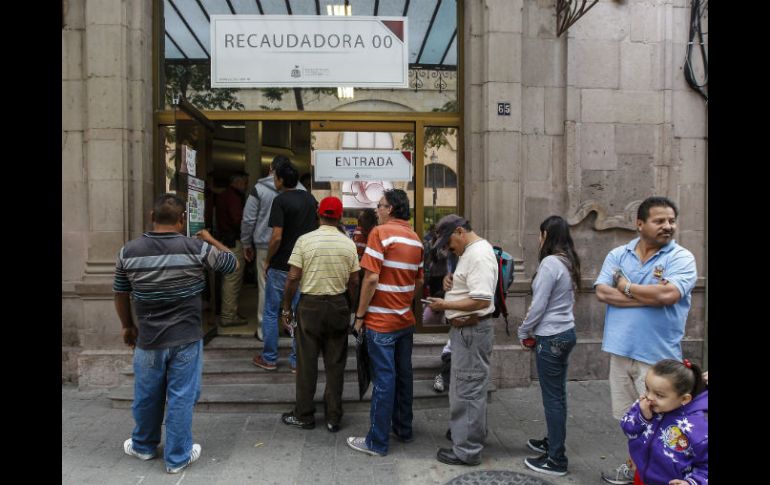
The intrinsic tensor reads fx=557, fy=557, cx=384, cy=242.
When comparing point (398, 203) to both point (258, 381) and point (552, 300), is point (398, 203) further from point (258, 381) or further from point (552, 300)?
point (258, 381)

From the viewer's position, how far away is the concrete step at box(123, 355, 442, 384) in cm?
569

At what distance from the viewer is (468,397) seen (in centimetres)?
406

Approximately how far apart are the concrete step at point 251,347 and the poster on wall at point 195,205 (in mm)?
1273

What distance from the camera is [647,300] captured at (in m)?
3.53

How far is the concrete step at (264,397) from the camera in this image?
5.21m

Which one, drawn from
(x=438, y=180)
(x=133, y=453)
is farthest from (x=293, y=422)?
(x=438, y=180)

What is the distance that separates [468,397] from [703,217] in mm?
4366

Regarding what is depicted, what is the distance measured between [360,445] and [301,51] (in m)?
4.50

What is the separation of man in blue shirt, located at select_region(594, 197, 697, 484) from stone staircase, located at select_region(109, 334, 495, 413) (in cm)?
213

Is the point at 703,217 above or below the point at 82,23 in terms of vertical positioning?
below

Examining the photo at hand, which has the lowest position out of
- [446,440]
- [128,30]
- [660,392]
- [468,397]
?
[446,440]

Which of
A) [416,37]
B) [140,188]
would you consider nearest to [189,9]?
[140,188]

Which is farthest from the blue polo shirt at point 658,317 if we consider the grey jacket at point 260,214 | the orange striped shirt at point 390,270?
the grey jacket at point 260,214

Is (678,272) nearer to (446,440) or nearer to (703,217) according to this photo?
(446,440)
